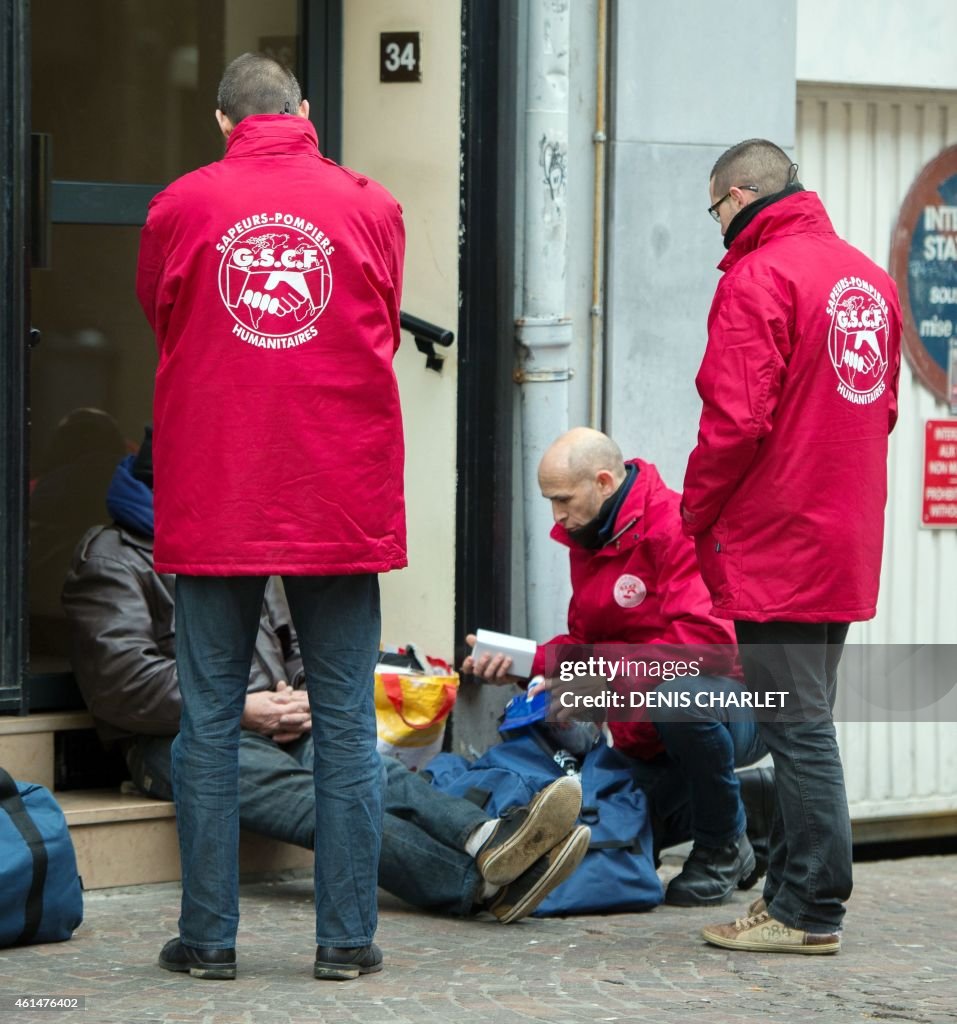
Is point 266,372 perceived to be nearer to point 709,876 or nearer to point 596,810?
point 596,810

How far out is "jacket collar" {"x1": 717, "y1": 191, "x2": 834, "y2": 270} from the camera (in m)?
4.83

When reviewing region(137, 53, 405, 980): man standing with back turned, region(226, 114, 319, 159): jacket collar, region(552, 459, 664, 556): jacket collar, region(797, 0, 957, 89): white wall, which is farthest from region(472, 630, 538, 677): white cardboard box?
region(797, 0, 957, 89): white wall

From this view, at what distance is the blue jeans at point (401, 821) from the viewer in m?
5.11

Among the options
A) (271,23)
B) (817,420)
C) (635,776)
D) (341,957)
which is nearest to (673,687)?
(635,776)

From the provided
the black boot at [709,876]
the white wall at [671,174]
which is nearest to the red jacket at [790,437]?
the black boot at [709,876]

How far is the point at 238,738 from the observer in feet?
14.3

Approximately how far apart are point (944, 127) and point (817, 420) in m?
2.74

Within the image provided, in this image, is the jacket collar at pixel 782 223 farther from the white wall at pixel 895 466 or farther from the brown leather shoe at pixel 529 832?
the white wall at pixel 895 466

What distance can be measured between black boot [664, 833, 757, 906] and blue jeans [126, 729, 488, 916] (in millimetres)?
683

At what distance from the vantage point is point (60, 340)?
6.99 m

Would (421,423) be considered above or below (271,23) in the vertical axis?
below

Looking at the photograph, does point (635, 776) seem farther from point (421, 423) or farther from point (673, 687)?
point (421, 423)

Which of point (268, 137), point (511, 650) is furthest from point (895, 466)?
point (268, 137)

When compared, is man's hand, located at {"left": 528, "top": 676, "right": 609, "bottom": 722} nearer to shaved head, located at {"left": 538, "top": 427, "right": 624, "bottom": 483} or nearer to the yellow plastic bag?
the yellow plastic bag
